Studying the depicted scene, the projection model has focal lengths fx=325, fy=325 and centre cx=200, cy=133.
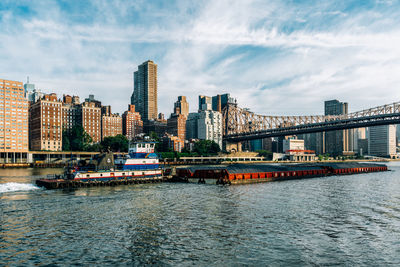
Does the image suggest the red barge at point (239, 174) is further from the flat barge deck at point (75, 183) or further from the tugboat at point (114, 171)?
the flat barge deck at point (75, 183)

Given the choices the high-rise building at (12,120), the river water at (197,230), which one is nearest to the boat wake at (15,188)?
the river water at (197,230)

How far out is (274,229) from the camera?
28781 mm

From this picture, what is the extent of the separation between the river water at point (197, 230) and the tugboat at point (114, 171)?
10.0 m

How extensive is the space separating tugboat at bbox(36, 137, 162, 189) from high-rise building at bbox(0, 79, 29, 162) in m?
117

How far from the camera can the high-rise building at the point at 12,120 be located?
160000 mm

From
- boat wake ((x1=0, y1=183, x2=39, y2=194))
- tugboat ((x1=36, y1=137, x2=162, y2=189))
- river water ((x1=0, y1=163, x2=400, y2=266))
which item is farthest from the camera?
tugboat ((x1=36, y1=137, x2=162, y2=189))

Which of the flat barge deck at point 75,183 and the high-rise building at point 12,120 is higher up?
the high-rise building at point 12,120

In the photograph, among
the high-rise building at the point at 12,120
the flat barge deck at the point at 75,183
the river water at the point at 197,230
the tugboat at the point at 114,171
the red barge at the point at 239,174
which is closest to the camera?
the river water at the point at 197,230

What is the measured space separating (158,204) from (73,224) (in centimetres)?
1265

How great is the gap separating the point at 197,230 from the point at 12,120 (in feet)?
546

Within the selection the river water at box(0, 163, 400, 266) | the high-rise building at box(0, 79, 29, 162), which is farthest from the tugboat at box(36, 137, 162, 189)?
the high-rise building at box(0, 79, 29, 162)

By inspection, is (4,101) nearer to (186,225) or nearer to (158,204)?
(158,204)

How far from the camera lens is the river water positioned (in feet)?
72.1

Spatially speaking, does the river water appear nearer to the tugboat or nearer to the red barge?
the tugboat
